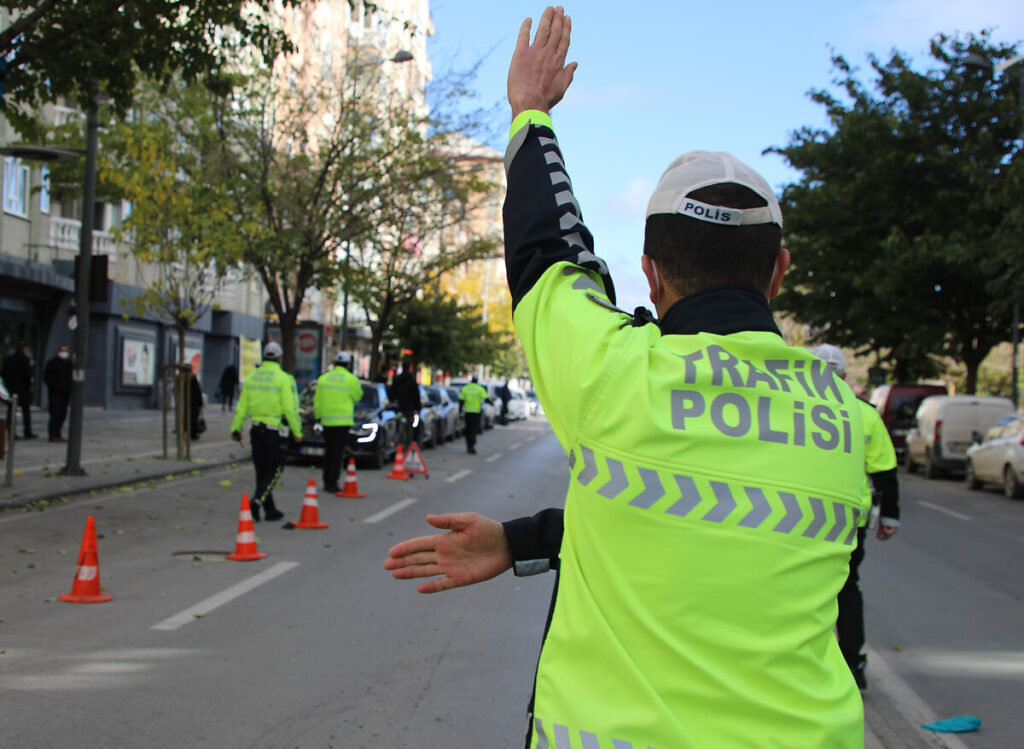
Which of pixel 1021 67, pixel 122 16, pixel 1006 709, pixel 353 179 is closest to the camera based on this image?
pixel 1006 709

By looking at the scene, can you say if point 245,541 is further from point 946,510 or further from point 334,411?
point 946,510

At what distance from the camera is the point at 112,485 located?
14266 millimetres

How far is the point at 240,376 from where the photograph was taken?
151 ft

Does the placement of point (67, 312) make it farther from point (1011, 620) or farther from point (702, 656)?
point (702, 656)

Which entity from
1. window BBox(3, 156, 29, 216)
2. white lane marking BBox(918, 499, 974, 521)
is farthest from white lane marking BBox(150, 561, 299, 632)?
window BBox(3, 156, 29, 216)

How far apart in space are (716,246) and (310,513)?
10.1 meters

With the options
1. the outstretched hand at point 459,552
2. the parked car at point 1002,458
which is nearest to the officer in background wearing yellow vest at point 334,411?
the parked car at point 1002,458

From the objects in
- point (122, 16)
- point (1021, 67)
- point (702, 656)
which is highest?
point (1021, 67)

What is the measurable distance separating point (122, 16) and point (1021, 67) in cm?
2387

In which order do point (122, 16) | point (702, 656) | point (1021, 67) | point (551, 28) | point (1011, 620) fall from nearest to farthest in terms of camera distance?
point (702, 656), point (551, 28), point (1011, 620), point (122, 16), point (1021, 67)

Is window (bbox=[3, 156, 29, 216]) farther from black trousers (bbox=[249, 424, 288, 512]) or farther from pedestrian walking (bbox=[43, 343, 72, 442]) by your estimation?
black trousers (bbox=[249, 424, 288, 512])

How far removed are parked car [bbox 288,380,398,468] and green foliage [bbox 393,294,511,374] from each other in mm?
20299

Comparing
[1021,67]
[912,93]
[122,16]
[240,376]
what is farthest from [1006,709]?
[240,376]

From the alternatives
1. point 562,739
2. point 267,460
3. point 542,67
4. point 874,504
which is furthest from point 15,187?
point 562,739
